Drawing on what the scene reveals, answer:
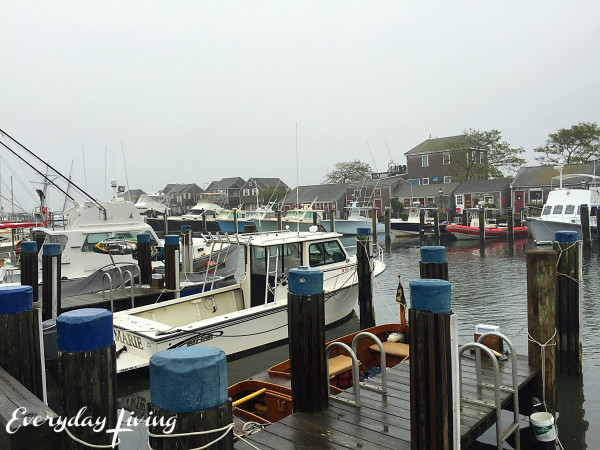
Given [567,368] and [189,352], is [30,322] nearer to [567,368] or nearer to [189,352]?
[189,352]

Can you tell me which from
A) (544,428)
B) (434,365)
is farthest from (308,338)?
(544,428)

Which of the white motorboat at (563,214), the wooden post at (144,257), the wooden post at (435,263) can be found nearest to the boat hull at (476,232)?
the white motorboat at (563,214)

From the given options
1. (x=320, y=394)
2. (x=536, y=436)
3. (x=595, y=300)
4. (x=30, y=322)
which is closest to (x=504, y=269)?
(x=595, y=300)

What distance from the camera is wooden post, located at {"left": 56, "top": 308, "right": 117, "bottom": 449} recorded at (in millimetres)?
3363

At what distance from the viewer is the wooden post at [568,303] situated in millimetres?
8414

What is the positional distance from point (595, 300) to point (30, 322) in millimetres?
16698

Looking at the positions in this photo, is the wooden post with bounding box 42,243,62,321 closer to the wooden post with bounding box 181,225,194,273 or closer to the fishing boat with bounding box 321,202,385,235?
the wooden post with bounding box 181,225,194,273

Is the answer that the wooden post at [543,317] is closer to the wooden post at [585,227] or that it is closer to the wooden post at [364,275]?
the wooden post at [364,275]

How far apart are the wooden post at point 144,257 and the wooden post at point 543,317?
1020cm

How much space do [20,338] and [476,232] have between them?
35.0 m

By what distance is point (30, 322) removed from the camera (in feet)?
14.9

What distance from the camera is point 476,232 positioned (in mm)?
36031

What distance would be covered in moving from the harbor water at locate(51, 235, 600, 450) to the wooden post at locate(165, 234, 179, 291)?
140 inches

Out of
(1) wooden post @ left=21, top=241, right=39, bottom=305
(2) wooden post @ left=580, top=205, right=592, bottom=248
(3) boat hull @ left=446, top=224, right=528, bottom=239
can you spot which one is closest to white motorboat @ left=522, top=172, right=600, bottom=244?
(2) wooden post @ left=580, top=205, right=592, bottom=248
